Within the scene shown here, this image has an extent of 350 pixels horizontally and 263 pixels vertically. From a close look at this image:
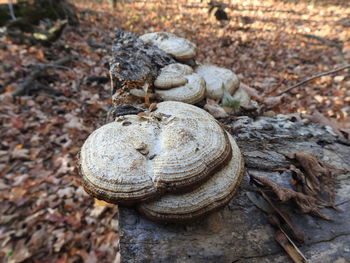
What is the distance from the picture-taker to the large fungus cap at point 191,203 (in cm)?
160

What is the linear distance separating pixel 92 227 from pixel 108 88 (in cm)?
403

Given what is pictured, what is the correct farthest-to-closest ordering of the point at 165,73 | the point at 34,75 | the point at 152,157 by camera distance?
the point at 34,75 → the point at 165,73 → the point at 152,157

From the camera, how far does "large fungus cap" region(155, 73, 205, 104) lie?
2.65 metres

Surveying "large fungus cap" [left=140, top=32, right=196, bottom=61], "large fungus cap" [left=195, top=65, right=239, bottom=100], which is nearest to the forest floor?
"large fungus cap" [left=195, top=65, right=239, bottom=100]

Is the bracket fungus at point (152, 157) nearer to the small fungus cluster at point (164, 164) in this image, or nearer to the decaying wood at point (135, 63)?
the small fungus cluster at point (164, 164)

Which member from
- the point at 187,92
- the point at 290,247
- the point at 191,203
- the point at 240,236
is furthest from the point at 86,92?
the point at 290,247

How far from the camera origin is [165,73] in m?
2.84

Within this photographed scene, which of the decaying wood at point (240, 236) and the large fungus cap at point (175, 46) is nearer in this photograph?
the decaying wood at point (240, 236)

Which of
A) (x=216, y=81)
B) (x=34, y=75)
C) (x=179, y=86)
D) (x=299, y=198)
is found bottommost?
(x=34, y=75)

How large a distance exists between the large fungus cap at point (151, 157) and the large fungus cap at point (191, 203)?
7cm

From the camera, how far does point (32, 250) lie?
3.24m

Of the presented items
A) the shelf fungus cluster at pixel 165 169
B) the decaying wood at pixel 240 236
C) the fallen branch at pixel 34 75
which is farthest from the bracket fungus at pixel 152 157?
the fallen branch at pixel 34 75

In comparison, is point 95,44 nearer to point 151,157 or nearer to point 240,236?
point 151,157

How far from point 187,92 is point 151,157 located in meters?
1.12
